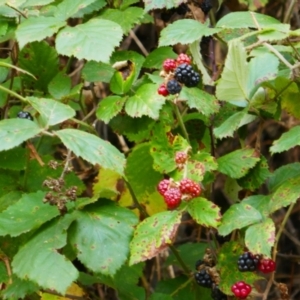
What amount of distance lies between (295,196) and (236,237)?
0.31 metres

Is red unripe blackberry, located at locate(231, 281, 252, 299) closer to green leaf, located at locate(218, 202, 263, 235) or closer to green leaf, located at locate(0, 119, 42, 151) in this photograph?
green leaf, located at locate(218, 202, 263, 235)

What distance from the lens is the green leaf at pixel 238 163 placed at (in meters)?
1.23

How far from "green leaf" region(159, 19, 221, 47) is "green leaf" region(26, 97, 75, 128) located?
0.81 feet

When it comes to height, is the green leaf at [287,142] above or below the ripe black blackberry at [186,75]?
below

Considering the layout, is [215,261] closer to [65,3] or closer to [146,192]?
[146,192]

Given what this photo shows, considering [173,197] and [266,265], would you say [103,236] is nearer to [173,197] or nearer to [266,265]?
[173,197]

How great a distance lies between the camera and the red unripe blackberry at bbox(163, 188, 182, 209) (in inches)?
43.5

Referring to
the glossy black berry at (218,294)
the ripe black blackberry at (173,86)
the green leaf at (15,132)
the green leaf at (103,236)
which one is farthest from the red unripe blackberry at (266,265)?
the green leaf at (15,132)

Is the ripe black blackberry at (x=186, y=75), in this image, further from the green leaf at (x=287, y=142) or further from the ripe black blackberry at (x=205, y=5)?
the ripe black blackberry at (x=205, y=5)

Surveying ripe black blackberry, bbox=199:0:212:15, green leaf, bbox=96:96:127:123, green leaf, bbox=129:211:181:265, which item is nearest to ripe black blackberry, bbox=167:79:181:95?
green leaf, bbox=96:96:127:123

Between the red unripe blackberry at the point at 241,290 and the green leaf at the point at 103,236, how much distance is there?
221 mm

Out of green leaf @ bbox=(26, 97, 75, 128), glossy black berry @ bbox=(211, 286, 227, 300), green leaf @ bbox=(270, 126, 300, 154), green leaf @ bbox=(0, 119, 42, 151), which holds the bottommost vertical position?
glossy black berry @ bbox=(211, 286, 227, 300)

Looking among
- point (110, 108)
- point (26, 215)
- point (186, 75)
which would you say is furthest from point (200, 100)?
point (26, 215)

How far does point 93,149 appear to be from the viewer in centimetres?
108
